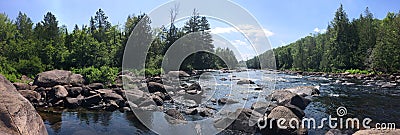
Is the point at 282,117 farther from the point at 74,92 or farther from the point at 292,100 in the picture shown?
the point at 74,92

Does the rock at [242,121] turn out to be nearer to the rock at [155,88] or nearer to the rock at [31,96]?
the rock at [155,88]

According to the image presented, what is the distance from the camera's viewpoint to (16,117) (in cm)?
606

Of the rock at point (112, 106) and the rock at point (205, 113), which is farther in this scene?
the rock at point (112, 106)

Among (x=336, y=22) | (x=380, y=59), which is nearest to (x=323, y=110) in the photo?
(x=380, y=59)

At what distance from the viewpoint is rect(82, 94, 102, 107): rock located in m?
15.4

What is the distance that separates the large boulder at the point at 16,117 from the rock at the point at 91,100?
8.21 meters

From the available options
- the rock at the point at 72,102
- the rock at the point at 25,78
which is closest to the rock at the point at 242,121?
the rock at the point at 72,102

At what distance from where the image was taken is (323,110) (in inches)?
592

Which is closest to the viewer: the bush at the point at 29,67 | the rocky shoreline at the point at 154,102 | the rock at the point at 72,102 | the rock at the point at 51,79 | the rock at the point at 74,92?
the rocky shoreline at the point at 154,102

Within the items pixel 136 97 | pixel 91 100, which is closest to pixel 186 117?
pixel 136 97

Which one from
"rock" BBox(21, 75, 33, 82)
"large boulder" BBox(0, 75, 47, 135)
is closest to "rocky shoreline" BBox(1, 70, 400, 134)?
"rock" BBox(21, 75, 33, 82)

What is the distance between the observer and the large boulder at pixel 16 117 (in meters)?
5.76

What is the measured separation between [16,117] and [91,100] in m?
9.67

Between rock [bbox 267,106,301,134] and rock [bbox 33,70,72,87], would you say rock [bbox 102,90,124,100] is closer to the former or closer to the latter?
rock [bbox 33,70,72,87]
